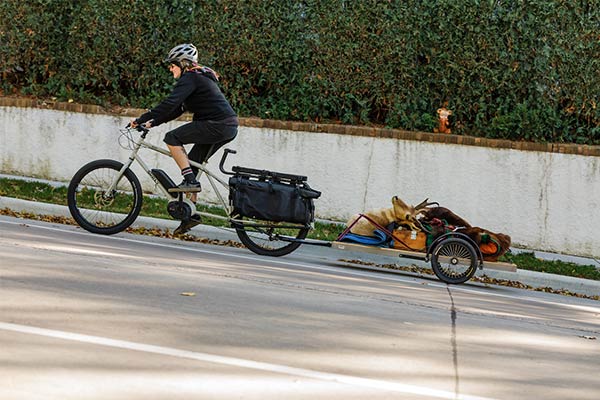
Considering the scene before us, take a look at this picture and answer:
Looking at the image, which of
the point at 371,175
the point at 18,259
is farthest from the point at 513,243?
the point at 18,259

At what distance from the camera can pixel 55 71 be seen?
17469 millimetres

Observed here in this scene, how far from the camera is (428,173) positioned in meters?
15.3

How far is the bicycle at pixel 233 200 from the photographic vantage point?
11594 millimetres

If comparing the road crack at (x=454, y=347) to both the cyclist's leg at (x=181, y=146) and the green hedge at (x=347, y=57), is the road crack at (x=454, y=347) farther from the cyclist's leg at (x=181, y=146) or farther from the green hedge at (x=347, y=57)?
the green hedge at (x=347, y=57)

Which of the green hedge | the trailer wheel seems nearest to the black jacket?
the trailer wheel

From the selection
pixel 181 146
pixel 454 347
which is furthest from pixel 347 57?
pixel 454 347

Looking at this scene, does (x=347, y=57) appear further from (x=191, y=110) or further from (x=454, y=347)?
(x=454, y=347)

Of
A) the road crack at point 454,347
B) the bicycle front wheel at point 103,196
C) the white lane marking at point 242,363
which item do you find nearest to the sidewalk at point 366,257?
the bicycle front wheel at point 103,196

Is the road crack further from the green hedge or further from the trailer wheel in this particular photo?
the green hedge

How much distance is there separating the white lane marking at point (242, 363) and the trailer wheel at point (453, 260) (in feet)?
19.5

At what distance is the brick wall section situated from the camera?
49.2 feet

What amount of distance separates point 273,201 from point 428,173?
4.23 metres

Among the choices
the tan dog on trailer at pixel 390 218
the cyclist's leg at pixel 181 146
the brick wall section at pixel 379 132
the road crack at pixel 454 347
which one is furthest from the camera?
the brick wall section at pixel 379 132

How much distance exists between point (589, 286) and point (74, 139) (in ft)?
24.9
